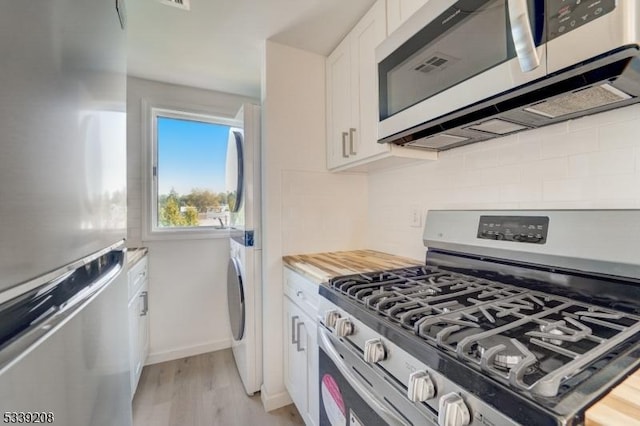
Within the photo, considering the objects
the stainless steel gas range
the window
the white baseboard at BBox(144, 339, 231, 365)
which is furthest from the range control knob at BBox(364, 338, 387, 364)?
the white baseboard at BBox(144, 339, 231, 365)

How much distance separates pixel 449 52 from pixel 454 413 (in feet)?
3.54

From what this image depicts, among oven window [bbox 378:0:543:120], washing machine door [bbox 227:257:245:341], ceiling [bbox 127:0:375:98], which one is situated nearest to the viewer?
oven window [bbox 378:0:543:120]

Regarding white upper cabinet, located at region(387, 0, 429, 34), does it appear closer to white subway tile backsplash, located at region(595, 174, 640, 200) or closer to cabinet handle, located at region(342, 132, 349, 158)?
cabinet handle, located at region(342, 132, 349, 158)

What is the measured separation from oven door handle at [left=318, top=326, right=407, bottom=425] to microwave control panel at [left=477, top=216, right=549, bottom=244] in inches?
30.8

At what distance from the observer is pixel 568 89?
0.78 meters

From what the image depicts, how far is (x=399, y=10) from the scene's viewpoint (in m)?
1.29

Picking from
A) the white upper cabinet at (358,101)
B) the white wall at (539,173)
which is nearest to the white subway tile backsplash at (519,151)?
the white wall at (539,173)

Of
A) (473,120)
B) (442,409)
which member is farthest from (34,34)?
(473,120)

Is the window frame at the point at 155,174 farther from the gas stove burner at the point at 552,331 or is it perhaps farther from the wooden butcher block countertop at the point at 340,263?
the gas stove burner at the point at 552,331

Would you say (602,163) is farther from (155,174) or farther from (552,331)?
(155,174)

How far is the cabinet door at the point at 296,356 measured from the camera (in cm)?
150

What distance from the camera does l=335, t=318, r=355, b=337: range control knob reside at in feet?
3.18

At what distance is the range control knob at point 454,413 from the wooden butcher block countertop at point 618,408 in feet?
0.62

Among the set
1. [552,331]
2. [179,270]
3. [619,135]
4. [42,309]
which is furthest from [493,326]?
[179,270]
